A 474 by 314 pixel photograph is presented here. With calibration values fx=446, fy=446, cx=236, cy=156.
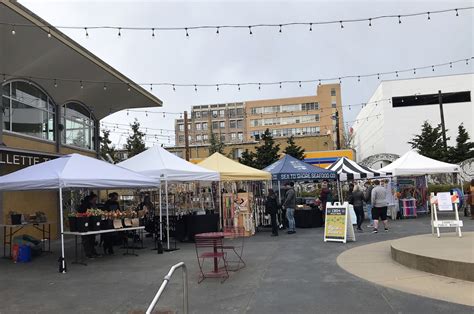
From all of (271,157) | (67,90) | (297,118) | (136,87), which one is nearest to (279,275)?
(67,90)

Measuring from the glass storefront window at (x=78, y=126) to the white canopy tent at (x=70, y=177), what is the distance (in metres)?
7.63

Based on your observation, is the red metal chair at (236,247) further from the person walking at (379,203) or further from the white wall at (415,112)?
the white wall at (415,112)

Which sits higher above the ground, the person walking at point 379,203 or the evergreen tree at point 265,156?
the evergreen tree at point 265,156

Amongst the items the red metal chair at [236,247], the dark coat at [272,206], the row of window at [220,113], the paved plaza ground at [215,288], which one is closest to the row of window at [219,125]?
the row of window at [220,113]

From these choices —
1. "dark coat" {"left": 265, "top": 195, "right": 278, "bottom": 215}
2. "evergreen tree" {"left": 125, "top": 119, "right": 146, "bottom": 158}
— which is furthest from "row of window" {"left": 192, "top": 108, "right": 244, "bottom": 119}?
"dark coat" {"left": 265, "top": 195, "right": 278, "bottom": 215}

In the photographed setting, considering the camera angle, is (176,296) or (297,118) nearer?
(176,296)

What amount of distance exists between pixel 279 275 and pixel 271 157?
72.7 feet

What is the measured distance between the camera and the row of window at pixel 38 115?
47.9 feet

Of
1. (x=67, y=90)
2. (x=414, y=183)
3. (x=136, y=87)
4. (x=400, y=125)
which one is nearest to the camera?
(x=67, y=90)

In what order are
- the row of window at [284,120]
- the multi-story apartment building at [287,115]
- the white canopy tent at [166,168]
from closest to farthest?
the white canopy tent at [166,168], the multi-story apartment building at [287,115], the row of window at [284,120]

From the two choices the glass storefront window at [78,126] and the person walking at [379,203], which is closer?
the person walking at [379,203]

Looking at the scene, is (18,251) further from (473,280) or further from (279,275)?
(473,280)

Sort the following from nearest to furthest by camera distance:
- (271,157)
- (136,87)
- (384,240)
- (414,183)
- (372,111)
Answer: (384,240)
(136,87)
(414,183)
(271,157)
(372,111)

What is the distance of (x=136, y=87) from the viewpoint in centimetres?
1998
